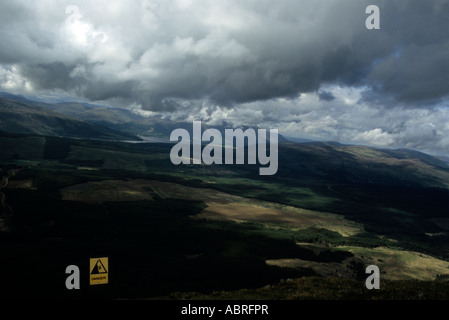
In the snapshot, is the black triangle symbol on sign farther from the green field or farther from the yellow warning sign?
the green field

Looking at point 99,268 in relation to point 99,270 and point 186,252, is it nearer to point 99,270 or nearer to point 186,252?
point 99,270

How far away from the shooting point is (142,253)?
10700 cm

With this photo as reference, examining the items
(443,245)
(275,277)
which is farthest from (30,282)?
(443,245)

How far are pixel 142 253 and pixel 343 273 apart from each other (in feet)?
239

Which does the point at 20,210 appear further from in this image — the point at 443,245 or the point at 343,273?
the point at 443,245

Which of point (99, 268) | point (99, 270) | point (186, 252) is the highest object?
point (99, 268)

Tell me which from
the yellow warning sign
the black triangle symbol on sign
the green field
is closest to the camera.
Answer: the yellow warning sign

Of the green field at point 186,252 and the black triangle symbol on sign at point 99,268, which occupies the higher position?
the black triangle symbol on sign at point 99,268

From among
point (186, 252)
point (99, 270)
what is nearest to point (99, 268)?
point (99, 270)

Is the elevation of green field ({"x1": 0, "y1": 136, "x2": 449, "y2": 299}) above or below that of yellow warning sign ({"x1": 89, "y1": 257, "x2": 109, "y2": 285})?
below

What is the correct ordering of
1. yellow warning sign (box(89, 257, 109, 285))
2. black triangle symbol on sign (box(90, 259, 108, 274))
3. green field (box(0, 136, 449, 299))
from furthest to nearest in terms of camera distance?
1. green field (box(0, 136, 449, 299))
2. black triangle symbol on sign (box(90, 259, 108, 274))
3. yellow warning sign (box(89, 257, 109, 285))

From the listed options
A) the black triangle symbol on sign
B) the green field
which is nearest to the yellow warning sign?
the black triangle symbol on sign

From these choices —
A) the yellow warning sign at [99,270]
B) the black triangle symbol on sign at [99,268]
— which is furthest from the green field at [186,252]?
the black triangle symbol on sign at [99,268]

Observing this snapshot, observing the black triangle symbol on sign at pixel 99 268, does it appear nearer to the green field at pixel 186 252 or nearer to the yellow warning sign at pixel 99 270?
the yellow warning sign at pixel 99 270
